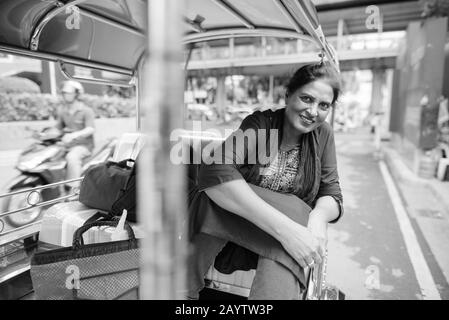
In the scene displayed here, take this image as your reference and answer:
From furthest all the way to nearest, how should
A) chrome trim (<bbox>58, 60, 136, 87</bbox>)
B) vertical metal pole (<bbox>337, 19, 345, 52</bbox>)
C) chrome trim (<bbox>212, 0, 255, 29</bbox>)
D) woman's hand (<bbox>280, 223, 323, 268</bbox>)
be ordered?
1. vertical metal pole (<bbox>337, 19, 345, 52</bbox>)
2. chrome trim (<bbox>58, 60, 136, 87</bbox>)
3. chrome trim (<bbox>212, 0, 255, 29</bbox>)
4. woman's hand (<bbox>280, 223, 323, 268</bbox>)

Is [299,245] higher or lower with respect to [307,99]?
lower

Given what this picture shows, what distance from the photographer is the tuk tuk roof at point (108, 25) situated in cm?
198

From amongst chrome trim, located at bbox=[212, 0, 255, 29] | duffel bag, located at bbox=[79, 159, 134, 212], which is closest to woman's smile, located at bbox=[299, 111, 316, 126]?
chrome trim, located at bbox=[212, 0, 255, 29]

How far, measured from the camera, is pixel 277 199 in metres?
1.55

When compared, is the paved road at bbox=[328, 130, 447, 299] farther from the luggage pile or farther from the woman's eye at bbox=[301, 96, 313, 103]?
the luggage pile

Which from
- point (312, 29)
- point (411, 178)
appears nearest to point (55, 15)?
point (312, 29)

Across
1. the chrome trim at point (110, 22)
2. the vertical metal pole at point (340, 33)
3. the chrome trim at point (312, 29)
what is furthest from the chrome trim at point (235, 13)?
the vertical metal pole at point (340, 33)

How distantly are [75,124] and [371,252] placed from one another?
4.11 meters

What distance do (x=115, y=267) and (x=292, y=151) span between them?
1.05 meters

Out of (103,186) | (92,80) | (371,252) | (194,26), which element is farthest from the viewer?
(371,252)

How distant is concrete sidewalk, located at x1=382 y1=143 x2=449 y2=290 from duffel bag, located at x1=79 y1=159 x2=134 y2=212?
290cm

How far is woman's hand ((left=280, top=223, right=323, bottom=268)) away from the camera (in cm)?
136

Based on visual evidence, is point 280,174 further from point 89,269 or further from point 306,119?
point 89,269
